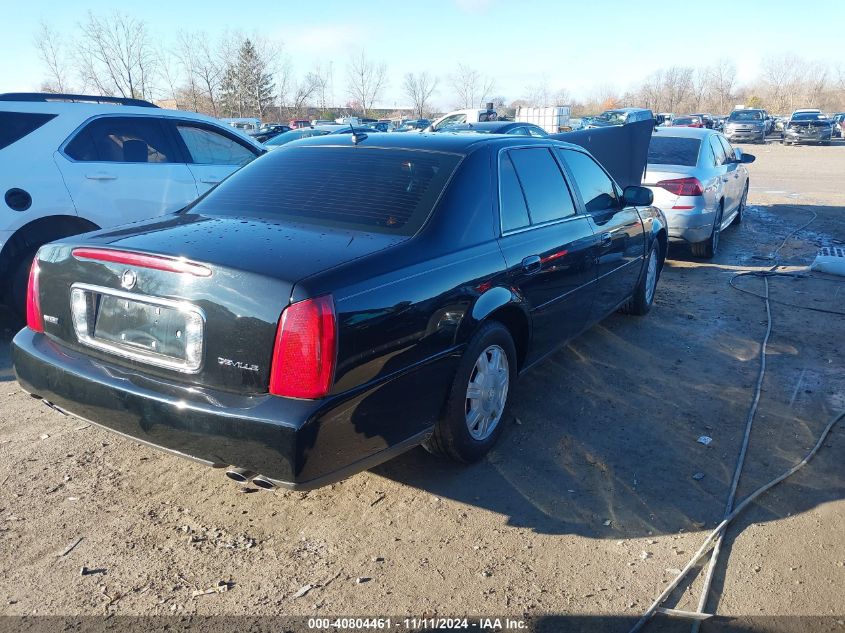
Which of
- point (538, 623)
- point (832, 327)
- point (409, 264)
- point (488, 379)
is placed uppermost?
point (409, 264)

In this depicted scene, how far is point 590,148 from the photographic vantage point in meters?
8.84

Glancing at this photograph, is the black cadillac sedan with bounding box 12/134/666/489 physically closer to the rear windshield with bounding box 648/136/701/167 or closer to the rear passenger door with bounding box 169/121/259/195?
the rear passenger door with bounding box 169/121/259/195

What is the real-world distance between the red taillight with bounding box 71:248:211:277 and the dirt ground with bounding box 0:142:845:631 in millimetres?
1093

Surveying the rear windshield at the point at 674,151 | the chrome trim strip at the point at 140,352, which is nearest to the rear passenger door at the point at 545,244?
the chrome trim strip at the point at 140,352

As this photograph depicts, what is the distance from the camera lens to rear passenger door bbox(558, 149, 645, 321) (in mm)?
4688

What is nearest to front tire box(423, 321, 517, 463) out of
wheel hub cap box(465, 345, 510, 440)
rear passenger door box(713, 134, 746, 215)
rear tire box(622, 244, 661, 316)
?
wheel hub cap box(465, 345, 510, 440)

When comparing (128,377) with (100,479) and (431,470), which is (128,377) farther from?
(431,470)

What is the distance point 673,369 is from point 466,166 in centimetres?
253

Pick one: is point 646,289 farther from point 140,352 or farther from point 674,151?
point 140,352

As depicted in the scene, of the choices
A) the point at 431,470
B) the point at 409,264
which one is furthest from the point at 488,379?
the point at 409,264

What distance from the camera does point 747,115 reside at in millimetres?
39469

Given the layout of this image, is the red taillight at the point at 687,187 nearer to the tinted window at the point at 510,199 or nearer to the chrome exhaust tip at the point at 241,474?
the tinted window at the point at 510,199

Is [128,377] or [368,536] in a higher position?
[128,377]

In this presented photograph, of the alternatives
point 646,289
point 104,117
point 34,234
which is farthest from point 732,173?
point 34,234
